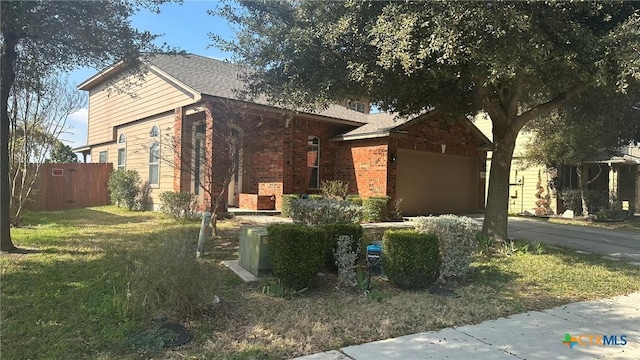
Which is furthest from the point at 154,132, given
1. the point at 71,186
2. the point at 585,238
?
the point at 585,238

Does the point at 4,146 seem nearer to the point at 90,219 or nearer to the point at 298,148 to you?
the point at 90,219

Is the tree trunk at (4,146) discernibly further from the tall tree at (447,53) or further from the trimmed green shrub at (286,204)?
the trimmed green shrub at (286,204)

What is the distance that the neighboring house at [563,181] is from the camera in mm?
20125

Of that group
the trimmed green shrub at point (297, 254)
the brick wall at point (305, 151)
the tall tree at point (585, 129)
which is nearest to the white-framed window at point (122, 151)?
the brick wall at point (305, 151)

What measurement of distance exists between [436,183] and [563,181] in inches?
352

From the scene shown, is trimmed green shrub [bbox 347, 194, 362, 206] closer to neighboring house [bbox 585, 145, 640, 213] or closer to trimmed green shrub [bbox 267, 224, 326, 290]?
trimmed green shrub [bbox 267, 224, 326, 290]

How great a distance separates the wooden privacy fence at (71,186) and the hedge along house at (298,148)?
1200mm

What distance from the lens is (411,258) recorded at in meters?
5.64

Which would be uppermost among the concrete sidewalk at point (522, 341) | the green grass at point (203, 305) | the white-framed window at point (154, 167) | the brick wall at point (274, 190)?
the white-framed window at point (154, 167)

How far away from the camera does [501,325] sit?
15.1ft

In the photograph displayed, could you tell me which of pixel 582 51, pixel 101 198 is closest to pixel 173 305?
pixel 582 51

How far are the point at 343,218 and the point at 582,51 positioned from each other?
4697mm

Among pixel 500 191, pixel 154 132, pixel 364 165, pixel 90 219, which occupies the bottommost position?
pixel 90 219

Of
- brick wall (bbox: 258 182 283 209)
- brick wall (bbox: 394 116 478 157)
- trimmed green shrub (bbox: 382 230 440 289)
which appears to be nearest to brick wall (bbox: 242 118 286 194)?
brick wall (bbox: 258 182 283 209)
